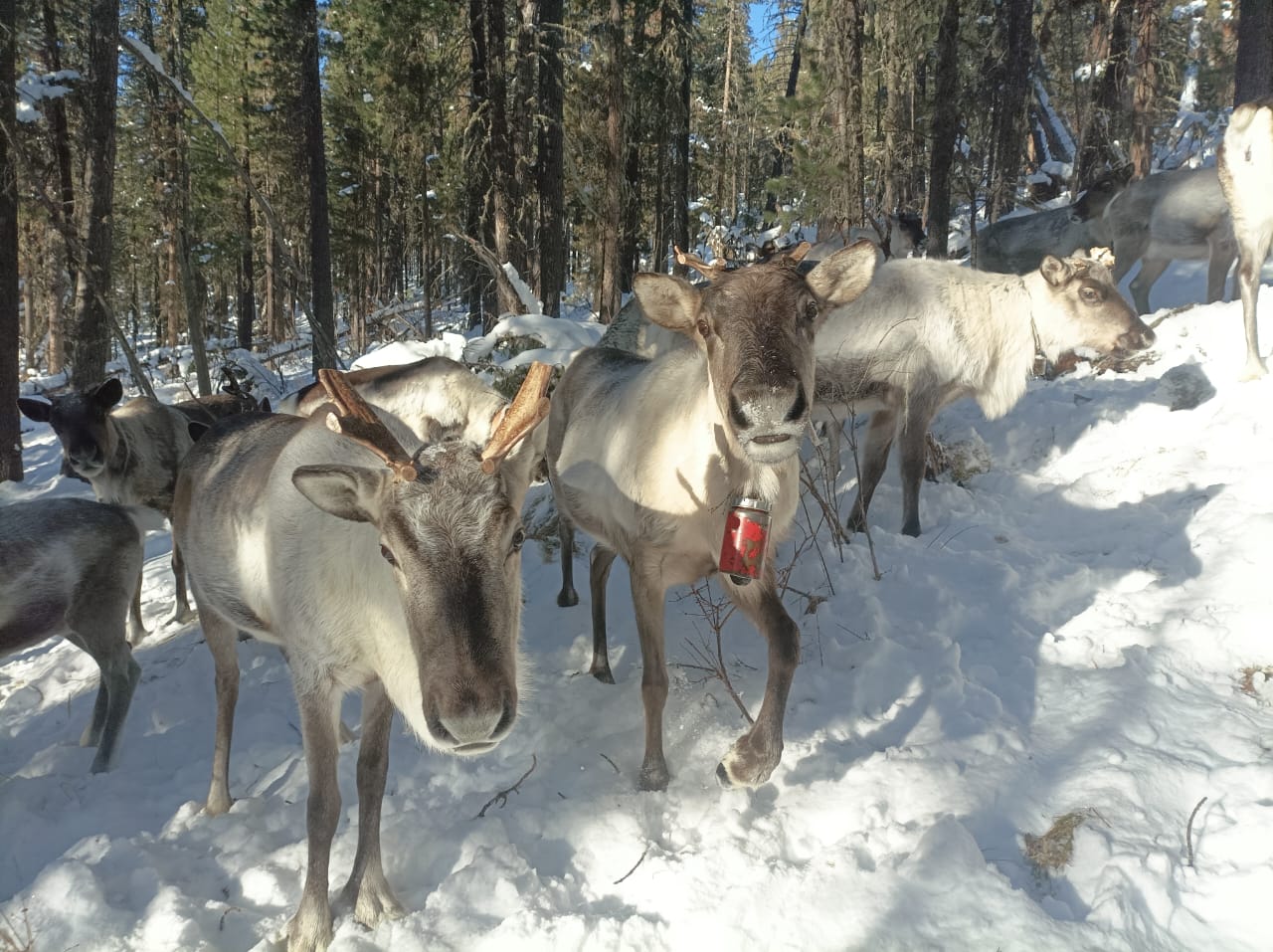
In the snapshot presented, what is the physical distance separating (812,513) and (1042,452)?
2.53 metres

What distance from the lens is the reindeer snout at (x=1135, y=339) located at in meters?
6.61

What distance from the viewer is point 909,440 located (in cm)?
629

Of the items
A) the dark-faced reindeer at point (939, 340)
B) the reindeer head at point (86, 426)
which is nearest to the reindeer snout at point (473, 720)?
the dark-faced reindeer at point (939, 340)

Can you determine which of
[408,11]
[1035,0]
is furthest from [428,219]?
[1035,0]

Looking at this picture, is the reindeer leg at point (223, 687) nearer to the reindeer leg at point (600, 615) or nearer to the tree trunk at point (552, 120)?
the reindeer leg at point (600, 615)

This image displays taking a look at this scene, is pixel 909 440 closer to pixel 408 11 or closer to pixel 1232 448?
pixel 1232 448

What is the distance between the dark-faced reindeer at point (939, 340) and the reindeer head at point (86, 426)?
22.1 ft

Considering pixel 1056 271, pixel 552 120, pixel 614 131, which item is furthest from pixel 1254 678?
pixel 614 131

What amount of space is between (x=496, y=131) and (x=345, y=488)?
12.4 metres

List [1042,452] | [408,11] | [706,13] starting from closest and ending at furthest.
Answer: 1. [1042,452]
2. [408,11]
3. [706,13]

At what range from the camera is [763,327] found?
3051 mm

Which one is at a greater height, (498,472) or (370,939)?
(498,472)

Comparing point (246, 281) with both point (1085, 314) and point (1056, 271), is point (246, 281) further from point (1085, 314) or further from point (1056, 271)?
point (1085, 314)

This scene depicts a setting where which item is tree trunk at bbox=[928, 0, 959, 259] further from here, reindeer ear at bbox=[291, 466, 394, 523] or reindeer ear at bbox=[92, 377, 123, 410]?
reindeer ear at bbox=[291, 466, 394, 523]
